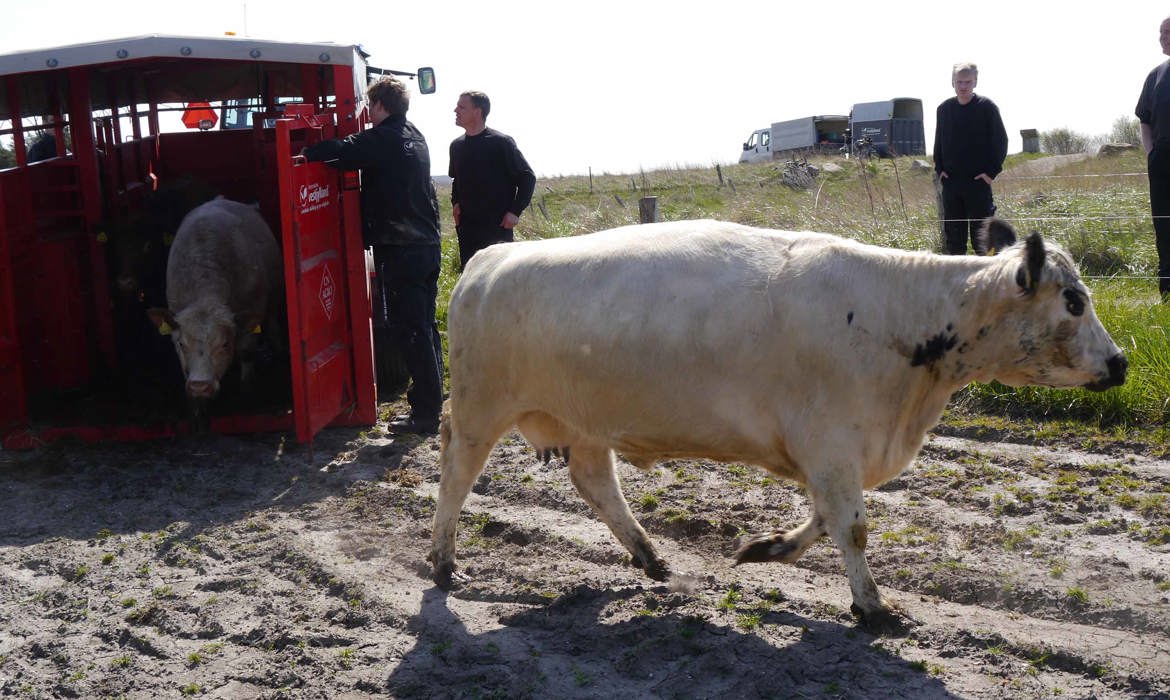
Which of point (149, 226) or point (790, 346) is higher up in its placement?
point (149, 226)

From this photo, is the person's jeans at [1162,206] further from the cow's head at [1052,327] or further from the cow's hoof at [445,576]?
the cow's hoof at [445,576]

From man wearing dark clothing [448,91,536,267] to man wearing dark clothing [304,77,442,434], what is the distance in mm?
545

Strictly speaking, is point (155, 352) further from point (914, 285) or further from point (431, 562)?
point (914, 285)

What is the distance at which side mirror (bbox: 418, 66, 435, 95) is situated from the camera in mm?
10602

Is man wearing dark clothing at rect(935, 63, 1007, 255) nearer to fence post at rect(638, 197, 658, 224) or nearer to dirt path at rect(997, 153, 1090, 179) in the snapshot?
fence post at rect(638, 197, 658, 224)

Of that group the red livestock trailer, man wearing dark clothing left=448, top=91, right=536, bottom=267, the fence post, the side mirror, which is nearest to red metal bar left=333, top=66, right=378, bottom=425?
the red livestock trailer

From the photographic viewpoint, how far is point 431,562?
5.70 meters

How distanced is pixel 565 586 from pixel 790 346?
163 centimetres

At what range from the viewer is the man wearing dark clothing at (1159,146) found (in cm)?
962

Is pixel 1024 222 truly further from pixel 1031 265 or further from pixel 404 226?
pixel 1031 265

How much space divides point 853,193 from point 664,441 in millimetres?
20135

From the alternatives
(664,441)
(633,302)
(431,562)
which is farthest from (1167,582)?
(431,562)

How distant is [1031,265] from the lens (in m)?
4.55

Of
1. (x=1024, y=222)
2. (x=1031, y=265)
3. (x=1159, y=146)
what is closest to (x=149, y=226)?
(x=1031, y=265)
